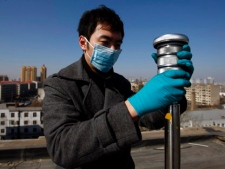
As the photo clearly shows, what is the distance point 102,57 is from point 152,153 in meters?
1.78

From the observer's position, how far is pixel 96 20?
1.18 meters

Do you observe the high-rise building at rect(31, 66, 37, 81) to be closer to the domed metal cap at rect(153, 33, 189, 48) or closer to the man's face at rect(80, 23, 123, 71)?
the man's face at rect(80, 23, 123, 71)

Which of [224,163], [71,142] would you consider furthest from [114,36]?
[224,163]

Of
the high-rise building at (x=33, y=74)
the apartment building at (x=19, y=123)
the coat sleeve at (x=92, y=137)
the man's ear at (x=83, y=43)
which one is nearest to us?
the coat sleeve at (x=92, y=137)

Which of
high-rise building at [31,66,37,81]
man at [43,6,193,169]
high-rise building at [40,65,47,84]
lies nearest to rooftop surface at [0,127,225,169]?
man at [43,6,193,169]

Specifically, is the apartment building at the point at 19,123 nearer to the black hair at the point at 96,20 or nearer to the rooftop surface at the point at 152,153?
the rooftop surface at the point at 152,153

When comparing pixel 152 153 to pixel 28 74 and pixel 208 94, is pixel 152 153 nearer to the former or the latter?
pixel 208 94

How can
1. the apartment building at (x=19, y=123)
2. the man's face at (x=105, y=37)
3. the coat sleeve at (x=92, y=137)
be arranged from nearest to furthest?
the coat sleeve at (x=92, y=137) < the man's face at (x=105, y=37) < the apartment building at (x=19, y=123)

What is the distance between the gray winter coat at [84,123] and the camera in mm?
676

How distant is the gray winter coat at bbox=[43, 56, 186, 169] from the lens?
676 mm

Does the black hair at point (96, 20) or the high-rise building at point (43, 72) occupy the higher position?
the high-rise building at point (43, 72)

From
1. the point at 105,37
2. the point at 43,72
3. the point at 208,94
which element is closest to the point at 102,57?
the point at 105,37

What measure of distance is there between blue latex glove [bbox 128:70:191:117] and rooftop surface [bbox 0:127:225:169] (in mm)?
1667

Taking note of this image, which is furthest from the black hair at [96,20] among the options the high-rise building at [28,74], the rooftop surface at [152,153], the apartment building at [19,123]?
the high-rise building at [28,74]
